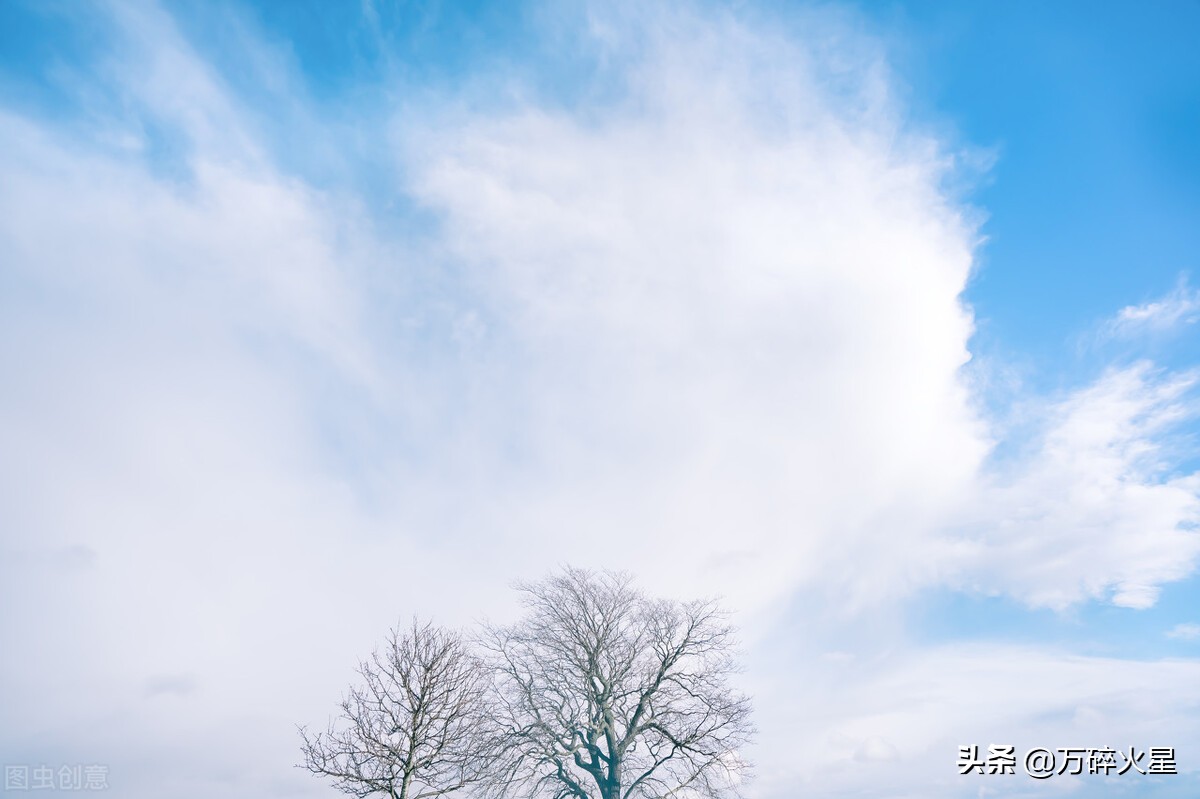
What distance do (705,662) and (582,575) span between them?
20.0 ft

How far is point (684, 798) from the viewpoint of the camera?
28078 millimetres

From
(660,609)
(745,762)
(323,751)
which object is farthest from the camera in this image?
(660,609)

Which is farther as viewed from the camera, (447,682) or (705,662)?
(705,662)

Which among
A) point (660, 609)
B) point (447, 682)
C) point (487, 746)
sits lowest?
point (487, 746)

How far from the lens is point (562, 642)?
29.6 metres

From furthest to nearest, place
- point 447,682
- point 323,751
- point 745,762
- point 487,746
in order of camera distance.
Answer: point 745,762, point 487,746, point 447,682, point 323,751

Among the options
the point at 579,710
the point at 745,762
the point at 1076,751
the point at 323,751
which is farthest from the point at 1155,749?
the point at 323,751

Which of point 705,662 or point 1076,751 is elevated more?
point 705,662

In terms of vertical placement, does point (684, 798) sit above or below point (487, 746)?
below

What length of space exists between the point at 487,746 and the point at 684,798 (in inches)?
307

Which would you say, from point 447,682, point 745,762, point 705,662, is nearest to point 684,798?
point 745,762

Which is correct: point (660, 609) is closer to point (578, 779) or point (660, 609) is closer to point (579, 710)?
point (579, 710)

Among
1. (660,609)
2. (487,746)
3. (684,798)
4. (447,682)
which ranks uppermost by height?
(660,609)

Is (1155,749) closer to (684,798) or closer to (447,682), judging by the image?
(684,798)
